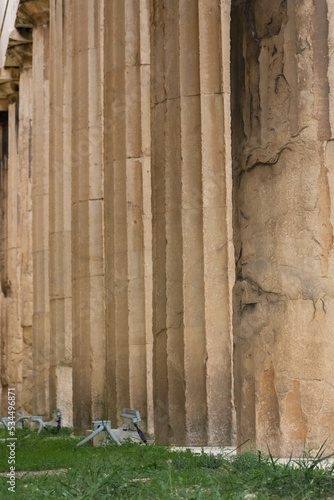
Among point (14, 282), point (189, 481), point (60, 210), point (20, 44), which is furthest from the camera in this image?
point (14, 282)

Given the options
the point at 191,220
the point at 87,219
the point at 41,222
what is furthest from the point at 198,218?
the point at 41,222

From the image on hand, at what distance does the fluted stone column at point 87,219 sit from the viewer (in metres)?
17.0

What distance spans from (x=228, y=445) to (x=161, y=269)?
243 cm

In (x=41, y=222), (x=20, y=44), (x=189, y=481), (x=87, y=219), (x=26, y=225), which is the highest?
(x=20, y=44)

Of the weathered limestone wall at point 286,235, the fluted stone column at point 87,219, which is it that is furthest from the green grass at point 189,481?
the fluted stone column at point 87,219

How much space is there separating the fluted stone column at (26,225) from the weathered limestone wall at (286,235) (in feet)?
64.9

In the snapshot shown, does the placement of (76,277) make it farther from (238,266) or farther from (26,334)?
(26,334)

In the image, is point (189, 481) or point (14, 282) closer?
point (189, 481)

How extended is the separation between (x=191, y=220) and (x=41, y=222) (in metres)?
13.3

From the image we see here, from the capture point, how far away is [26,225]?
2900cm

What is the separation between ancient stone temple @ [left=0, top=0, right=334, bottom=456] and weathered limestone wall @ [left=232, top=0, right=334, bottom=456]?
0.02 m

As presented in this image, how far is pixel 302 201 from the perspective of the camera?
8.35m

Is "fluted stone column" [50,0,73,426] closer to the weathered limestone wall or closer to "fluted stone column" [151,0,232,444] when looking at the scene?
"fluted stone column" [151,0,232,444]

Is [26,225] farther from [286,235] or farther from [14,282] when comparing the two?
[286,235]
